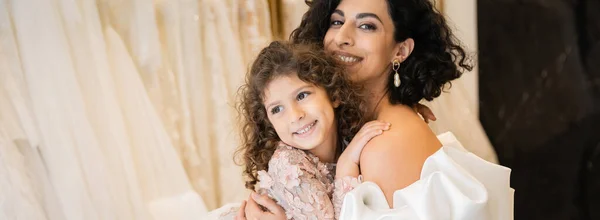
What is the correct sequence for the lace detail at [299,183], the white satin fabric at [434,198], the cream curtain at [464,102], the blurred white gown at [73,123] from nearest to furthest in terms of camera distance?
the white satin fabric at [434,198], the lace detail at [299,183], the blurred white gown at [73,123], the cream curtain at [464,102]

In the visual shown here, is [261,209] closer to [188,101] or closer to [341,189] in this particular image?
[341,189]

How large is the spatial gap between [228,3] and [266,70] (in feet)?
2.78

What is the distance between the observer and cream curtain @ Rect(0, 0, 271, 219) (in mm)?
1623

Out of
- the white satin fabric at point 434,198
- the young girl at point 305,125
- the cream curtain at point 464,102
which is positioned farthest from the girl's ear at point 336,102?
the cream curtain at point 464,102

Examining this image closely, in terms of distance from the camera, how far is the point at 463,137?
2682mm

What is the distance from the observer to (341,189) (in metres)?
1.29

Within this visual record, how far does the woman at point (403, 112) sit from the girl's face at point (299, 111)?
4.3 inches

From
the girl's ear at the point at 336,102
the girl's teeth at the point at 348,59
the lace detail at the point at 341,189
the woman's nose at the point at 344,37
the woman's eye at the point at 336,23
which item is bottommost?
the lace detail at the point at 341,189

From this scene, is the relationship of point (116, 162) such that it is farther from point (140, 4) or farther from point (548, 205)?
point (548, 205)

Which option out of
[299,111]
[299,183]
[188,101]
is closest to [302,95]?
[299,111]

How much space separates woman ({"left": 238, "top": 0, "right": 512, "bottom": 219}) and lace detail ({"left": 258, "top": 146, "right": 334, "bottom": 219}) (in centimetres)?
5

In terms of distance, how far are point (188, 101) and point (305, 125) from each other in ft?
2.86

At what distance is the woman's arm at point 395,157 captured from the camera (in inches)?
51.2

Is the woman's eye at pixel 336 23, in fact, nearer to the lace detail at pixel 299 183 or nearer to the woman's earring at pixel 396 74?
the woman's earring at pixel 396 74
